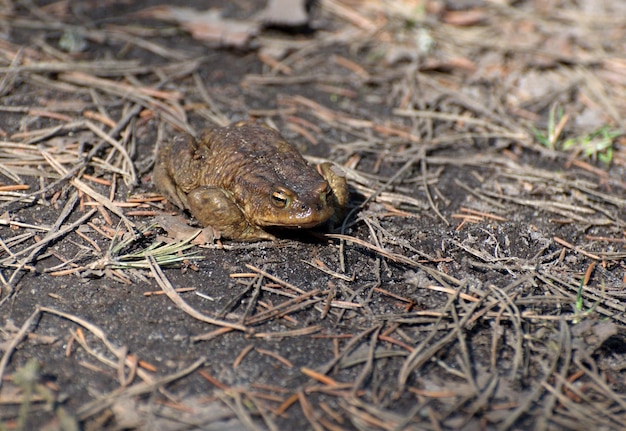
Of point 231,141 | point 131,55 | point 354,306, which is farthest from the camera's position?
point 131,55

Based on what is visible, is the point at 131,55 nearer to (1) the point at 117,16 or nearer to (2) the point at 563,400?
(1) the point at 117,16

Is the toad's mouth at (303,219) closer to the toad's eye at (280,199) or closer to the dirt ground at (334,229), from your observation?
the toad's eye at (280,199)

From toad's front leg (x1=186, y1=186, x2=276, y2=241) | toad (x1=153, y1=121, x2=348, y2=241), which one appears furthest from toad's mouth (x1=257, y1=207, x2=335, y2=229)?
toad's front leg (x1=186, y1=186, x2=276, y2=241)

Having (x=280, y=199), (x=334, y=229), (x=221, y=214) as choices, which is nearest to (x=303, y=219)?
(x=280, y=199)

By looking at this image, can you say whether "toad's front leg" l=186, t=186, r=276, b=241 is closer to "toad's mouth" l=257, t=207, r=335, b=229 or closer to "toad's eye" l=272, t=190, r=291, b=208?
"toad's mouth" l=257, t=207, r=335, b=229

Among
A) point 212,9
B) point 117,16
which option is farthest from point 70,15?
point 212,9

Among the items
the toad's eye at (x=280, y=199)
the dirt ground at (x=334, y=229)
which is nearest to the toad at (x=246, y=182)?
the toad's eye at (x=280, y=199)

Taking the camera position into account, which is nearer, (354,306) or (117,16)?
(354,306)

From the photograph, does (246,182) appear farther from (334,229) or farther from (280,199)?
(334,229)
